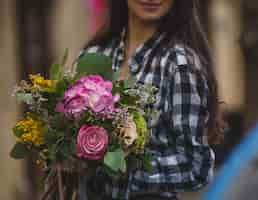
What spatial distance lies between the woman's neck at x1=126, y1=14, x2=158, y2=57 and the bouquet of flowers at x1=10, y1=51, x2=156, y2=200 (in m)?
0.45

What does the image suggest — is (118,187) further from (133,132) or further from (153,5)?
(153,5)

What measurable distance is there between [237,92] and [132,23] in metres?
10.0

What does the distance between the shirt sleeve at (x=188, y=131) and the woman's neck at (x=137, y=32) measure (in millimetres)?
338

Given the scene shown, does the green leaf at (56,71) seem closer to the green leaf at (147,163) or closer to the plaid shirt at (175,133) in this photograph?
the plaid shirt at (175,133)

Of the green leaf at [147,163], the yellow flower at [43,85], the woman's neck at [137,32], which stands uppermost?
the woman's neck at [137,32]

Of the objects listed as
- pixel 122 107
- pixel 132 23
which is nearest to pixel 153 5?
pixel 132 23

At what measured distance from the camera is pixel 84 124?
4.93 metres

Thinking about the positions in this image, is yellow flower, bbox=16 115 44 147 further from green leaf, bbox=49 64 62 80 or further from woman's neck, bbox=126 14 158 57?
woman's neck, bbox=126 14 158 57

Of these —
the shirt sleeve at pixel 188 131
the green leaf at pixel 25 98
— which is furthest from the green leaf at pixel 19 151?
the shirt sleeve at pixel 188 131

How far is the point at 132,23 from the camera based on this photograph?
5.52 metres

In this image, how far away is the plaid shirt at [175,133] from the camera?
5.12 meters

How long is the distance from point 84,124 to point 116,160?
0.21m

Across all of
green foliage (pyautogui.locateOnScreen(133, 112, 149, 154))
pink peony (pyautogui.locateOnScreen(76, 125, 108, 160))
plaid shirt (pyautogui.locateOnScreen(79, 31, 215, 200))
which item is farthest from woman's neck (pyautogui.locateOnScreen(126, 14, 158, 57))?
pink peony (pyautogui.locateOnScreen(76, 125, 108, 160))

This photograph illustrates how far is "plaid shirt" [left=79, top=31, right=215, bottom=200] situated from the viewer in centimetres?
512
